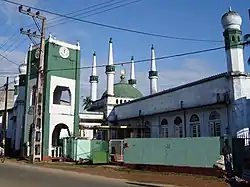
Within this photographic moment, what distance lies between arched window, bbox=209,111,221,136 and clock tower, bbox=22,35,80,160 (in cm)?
1570

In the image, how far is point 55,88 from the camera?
36344 mm

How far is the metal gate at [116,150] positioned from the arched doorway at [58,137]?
7.12 metres

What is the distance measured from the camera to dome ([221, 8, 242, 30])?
25.1 meters

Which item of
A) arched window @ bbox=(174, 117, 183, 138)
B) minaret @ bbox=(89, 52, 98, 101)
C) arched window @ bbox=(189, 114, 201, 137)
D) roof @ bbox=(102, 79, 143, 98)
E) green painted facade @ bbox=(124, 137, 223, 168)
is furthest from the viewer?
minaret @ bbox=(89, 52, 98, 101)

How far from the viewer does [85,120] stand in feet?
139

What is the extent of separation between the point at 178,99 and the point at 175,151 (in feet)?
30.9

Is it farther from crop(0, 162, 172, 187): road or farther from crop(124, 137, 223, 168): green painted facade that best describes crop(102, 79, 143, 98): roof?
crop(0, 162, 172, 187): road

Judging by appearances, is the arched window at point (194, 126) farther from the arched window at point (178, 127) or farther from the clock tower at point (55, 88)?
the clock tower at point (55, 88)

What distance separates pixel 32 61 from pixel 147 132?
1547 centimetres

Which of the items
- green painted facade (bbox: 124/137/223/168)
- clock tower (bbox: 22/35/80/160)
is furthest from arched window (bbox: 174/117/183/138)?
clock tower (bbox: 22/35/80/160)

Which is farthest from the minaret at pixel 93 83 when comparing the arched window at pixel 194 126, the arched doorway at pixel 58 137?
the arched window at pixel 194 126

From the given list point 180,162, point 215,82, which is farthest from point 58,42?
point 180,162

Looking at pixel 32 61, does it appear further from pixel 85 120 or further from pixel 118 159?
pixel 118 159

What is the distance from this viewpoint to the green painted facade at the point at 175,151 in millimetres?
18828
